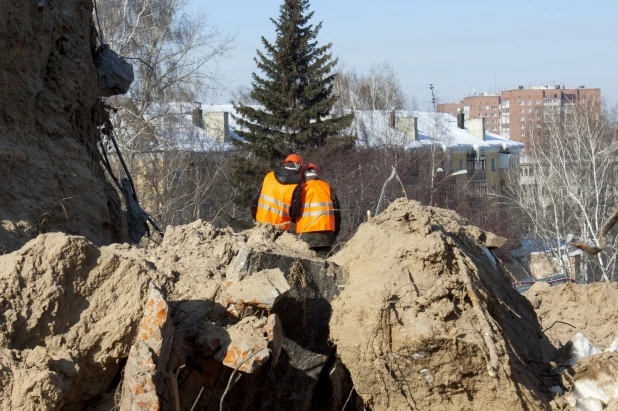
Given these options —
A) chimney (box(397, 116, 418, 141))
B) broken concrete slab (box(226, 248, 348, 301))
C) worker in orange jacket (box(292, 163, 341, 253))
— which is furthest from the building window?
broken concrete slab (box(226, 248, 348, 301))

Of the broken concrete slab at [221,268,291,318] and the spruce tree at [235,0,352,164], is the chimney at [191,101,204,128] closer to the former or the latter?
the spruce tree at [235,0,352,164]

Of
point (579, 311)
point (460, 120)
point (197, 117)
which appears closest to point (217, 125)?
point (197, 117)

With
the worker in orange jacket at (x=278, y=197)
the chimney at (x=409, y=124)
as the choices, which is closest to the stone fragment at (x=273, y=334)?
the worker in orange jacket at (x=278, y=197)

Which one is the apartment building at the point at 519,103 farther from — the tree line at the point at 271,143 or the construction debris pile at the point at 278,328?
the construction debris pile at the point at 278,328

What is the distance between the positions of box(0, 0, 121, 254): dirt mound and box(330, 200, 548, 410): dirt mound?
2.37 meters

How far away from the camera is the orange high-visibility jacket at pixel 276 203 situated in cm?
790

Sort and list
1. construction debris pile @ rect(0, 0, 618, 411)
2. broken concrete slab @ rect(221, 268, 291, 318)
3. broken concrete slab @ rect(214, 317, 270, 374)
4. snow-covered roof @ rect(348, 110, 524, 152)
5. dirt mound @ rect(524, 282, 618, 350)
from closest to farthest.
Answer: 1. construction debris pile @ rect(0, 0, 618, 411)
2. broken concrete slab @ rect(214, 317, 270, 374)
3. broken concrete slab @ rect(221, 268, 291, 318)
4. dirt mound @ rect(524, 282, 618, 350)
5. snow-covered roof @ rect(348, 110, 524, 152)

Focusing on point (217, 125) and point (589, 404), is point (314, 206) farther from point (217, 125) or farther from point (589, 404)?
point (217, 125)

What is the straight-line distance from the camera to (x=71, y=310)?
421cm

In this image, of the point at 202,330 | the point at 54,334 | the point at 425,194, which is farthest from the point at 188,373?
the point at 425,194

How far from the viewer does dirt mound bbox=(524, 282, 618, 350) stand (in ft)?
20.6

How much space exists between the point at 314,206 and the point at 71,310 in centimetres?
403

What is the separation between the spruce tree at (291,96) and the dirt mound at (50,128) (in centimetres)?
2408

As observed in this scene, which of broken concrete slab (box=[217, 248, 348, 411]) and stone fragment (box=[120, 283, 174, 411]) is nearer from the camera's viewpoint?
stone fragment (box=[120, 283, 174, 411])
